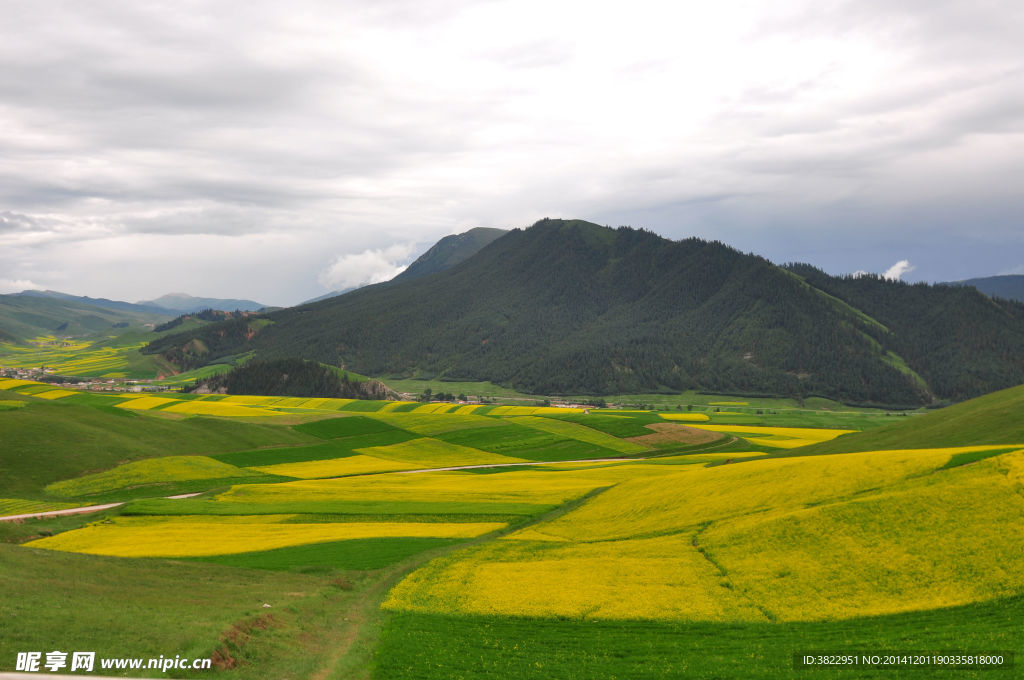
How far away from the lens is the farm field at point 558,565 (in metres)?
28.8

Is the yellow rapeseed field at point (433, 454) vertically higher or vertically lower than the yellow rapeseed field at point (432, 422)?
lower

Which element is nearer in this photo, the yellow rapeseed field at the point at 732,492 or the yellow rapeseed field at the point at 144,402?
the yellow rapeseed field at the point at 732,492

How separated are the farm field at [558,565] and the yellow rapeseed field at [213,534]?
476 mm

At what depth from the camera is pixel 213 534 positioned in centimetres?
5994

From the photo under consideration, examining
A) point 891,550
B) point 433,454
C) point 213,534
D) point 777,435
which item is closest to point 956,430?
point 891,550

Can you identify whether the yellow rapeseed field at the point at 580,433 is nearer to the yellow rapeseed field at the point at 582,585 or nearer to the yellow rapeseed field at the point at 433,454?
the yellow rapeseed field at the point at 433,454

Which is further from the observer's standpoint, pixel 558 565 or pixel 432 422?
pixel 432 422

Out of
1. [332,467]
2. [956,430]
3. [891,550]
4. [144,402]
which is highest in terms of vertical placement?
[956,430]

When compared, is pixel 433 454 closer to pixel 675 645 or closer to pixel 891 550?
pixel 891 550

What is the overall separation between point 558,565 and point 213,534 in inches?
1444

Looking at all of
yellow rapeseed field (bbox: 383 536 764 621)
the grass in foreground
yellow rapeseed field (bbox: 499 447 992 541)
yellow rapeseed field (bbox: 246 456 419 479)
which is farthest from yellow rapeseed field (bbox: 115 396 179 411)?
the grass in foreground

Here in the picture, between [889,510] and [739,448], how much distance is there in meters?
95.4

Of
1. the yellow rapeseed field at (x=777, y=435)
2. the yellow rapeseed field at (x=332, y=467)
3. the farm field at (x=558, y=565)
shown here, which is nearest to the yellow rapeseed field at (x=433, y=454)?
the yellow rapeseed field at (x=332, y=467)

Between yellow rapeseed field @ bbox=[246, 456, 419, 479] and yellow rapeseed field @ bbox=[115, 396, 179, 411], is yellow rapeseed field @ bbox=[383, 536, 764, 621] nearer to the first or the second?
yellow rapeseed field @ bbox=[246, 456, 419, 479]
